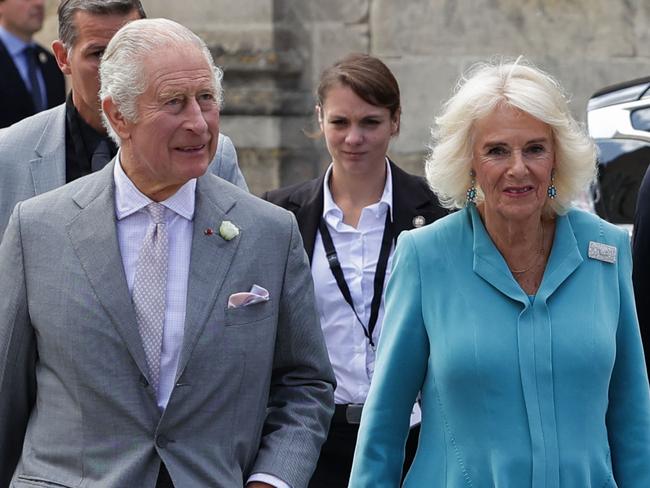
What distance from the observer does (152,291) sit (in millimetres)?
4254

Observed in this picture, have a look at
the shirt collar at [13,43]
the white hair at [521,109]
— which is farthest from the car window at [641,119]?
the shirt collar at [13,43]

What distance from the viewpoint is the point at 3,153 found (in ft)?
16.7

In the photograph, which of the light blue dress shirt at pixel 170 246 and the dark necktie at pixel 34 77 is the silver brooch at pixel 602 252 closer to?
the light blue dress shirt at pixel 170 246

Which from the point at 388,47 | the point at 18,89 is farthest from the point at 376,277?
the point at 388,47

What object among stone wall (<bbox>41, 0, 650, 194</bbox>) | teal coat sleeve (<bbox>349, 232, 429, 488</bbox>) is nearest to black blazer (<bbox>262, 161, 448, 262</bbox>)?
teal coat sleeve (<bbox>349, 232, 429, 488</bbox>)

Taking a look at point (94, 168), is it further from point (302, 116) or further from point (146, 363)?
point (302, 116)

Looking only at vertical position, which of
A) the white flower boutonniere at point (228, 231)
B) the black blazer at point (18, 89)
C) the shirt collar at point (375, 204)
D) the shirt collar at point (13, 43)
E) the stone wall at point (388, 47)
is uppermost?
the white flower boutonniere at point (228, 231)

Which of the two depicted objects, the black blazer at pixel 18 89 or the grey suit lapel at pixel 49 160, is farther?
the black blazer at pixel 18 89

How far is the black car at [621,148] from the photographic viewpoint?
284 inches

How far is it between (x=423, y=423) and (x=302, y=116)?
6.16m

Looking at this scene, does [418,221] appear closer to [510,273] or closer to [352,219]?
[352,219]

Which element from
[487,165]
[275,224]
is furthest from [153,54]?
[487,165]

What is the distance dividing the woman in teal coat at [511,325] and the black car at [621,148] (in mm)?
2716

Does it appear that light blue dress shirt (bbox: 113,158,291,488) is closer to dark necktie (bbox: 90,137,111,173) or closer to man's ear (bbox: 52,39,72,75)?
dark necktie (bbox: 90,137,111,173)
